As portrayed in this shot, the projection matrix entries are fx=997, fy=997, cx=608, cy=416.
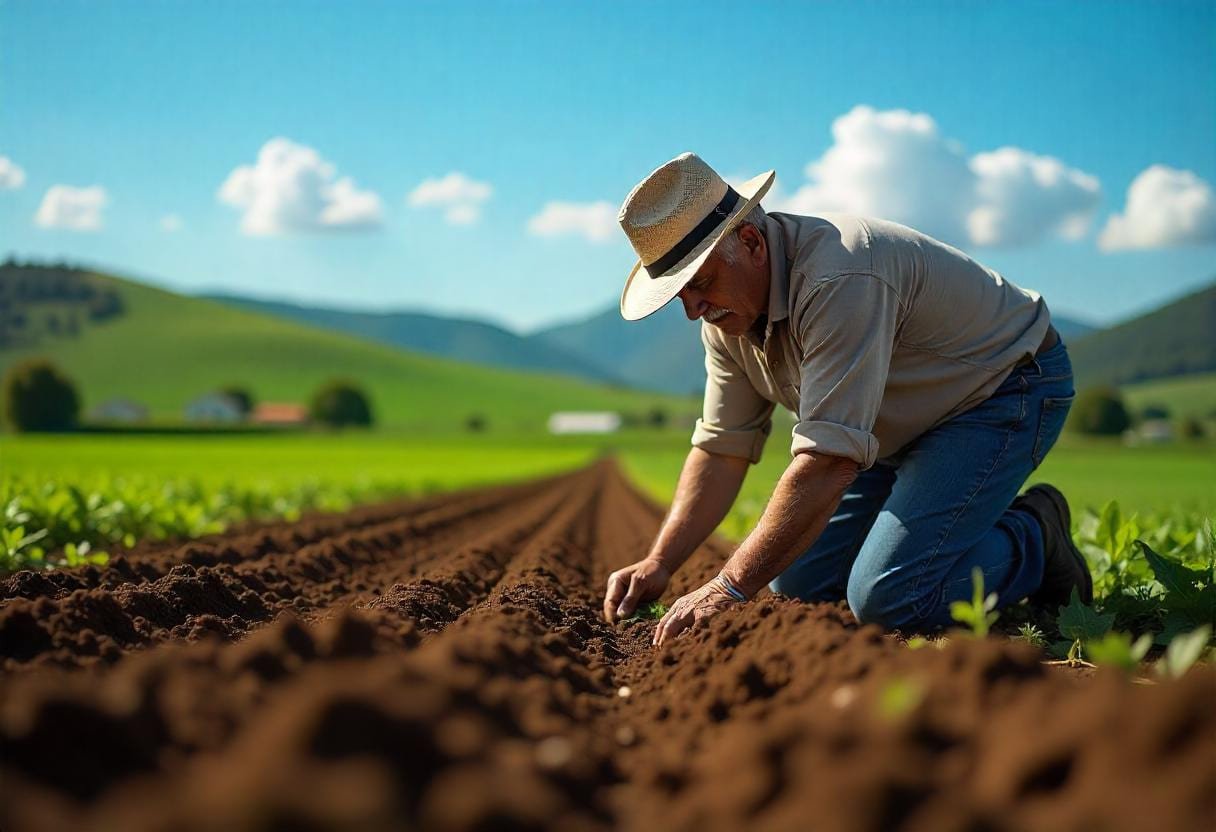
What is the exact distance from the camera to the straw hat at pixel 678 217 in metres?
3.99

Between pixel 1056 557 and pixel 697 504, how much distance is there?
171 cm

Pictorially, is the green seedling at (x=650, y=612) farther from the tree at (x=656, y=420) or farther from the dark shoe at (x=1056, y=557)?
the tree at (x=656, y=420)

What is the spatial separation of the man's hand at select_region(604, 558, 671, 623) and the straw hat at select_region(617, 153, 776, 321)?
117 centimetres

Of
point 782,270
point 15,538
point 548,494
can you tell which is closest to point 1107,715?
point 782,270

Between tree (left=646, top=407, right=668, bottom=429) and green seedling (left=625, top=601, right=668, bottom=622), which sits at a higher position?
green seedling (left=625, top=601, right=668, bottom=622)

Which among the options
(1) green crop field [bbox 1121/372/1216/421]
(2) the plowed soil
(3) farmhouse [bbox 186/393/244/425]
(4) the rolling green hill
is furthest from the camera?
(4) the rolling green hill

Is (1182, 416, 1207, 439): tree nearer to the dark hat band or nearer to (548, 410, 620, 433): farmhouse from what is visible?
(548, 410, 620, 433): farmhouse

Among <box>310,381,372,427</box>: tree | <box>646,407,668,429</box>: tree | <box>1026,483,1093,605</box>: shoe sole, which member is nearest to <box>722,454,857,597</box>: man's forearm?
<box>1026,483,1093,605</box>: shoe sole

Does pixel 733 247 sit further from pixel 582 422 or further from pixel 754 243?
pixel 582 422

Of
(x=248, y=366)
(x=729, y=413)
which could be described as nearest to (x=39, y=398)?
(x=248, y=366)

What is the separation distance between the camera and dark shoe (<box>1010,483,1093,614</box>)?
4.72 metres

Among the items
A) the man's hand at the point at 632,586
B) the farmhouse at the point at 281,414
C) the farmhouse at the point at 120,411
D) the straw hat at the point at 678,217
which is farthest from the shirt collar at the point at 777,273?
the farmhouse at the point at 281,414

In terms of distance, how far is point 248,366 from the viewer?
342 feet

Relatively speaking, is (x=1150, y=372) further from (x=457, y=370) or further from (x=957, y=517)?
(x=957, y=517)
